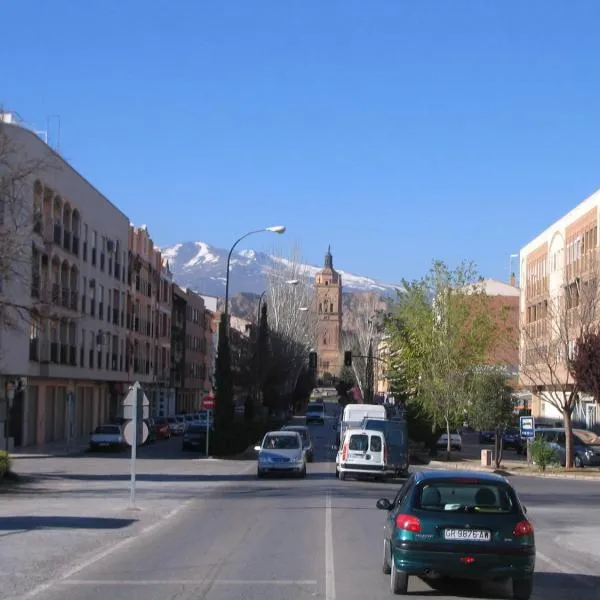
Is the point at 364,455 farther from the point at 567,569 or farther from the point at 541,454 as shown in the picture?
the point at 567,569

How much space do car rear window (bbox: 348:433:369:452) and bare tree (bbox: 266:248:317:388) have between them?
46.2 m

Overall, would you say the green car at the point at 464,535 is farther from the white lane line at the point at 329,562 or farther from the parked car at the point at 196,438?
the parked car at the point at 196,438

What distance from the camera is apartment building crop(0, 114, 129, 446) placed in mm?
47562

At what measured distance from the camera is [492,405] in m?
45.7

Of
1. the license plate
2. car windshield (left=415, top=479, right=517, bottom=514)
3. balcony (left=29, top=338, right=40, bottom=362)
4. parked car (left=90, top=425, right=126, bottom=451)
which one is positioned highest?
balcony (left=29, top=338, right=40, bottom=362)

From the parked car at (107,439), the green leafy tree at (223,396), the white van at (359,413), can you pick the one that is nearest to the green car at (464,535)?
the white van at (359,413)

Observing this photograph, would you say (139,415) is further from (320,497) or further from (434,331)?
(434,331)

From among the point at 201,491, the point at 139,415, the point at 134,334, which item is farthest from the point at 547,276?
the point at 139,415

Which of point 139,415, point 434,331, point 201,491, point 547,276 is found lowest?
point 201,491

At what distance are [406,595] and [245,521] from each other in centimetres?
977

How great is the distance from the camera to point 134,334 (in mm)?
76625

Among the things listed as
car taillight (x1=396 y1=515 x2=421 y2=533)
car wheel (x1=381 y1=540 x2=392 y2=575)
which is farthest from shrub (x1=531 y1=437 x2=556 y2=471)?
car taillight (x1=396 y1=515 x2=421 y2=533)

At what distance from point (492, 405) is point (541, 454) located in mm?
4414

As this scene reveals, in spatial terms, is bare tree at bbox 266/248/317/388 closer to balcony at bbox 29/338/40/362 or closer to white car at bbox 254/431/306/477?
balcony at bbox 29/338/40/362
